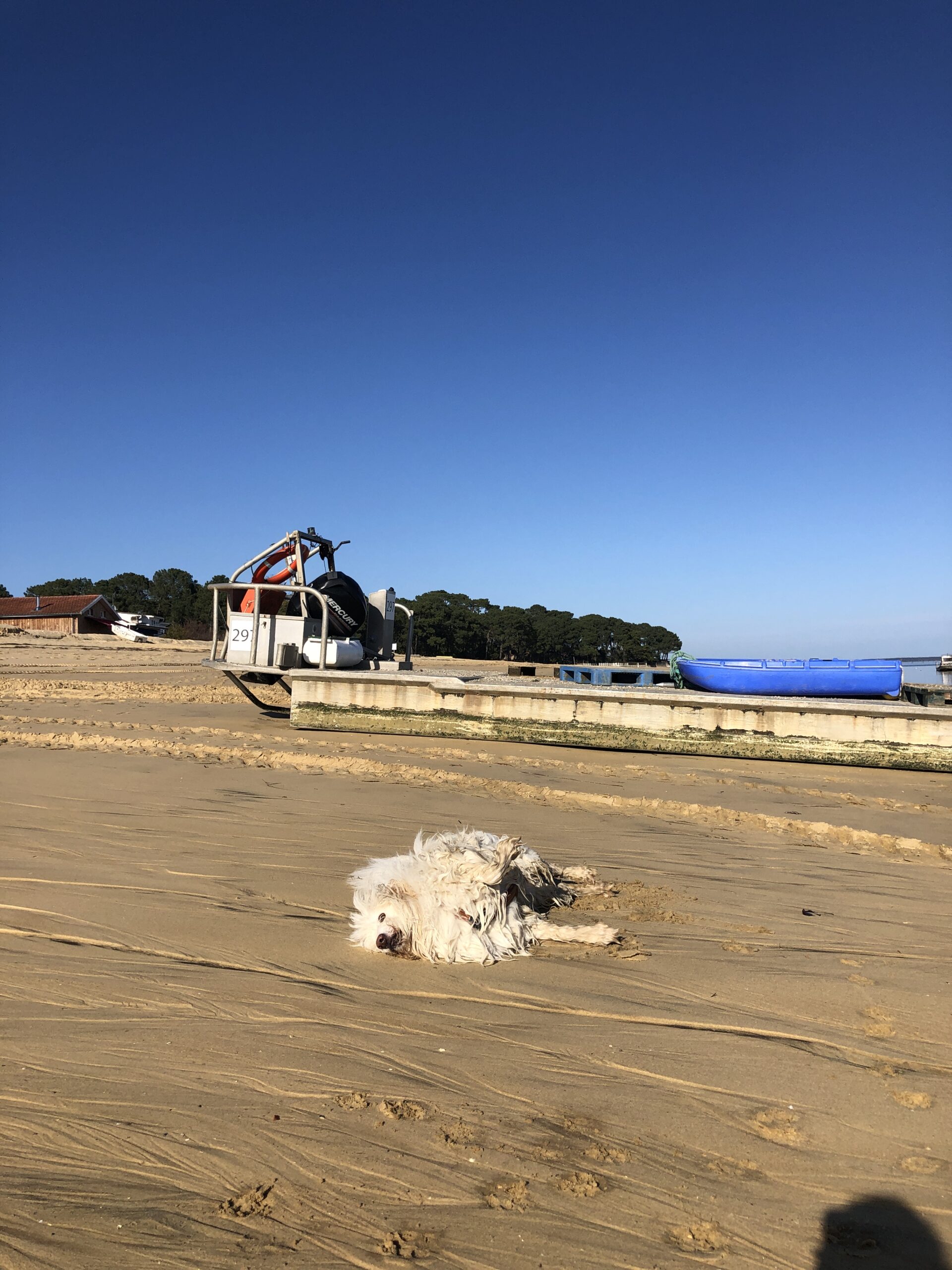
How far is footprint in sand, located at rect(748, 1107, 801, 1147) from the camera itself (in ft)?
7.89

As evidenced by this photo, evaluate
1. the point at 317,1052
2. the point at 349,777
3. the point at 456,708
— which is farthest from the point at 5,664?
the point at 317,1052

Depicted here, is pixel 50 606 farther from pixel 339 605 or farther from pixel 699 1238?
pixel 699 1238

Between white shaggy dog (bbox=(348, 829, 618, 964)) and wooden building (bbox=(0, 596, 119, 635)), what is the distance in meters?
46.9

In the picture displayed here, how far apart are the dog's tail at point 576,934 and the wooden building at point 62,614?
47.2 m

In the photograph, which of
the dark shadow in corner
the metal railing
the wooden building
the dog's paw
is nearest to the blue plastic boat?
the metal railing

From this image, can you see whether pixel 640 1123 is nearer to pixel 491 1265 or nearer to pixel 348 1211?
pixel 491 1265

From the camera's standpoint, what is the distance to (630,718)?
10789 mm

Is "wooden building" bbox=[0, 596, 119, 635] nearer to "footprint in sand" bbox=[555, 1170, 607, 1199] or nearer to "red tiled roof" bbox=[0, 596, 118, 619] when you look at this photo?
"red tiled roof" bbox=[0, 596, 118, 619]

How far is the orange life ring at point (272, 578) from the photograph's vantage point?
13578 millimetres

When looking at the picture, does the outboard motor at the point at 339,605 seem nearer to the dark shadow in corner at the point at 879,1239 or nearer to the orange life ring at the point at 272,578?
the orange life ring at the point at 272,578

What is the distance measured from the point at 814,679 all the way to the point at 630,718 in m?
3.35

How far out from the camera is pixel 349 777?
8.02 m

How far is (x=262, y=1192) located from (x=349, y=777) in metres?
5.96

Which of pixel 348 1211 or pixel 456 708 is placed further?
pixel 456 708
